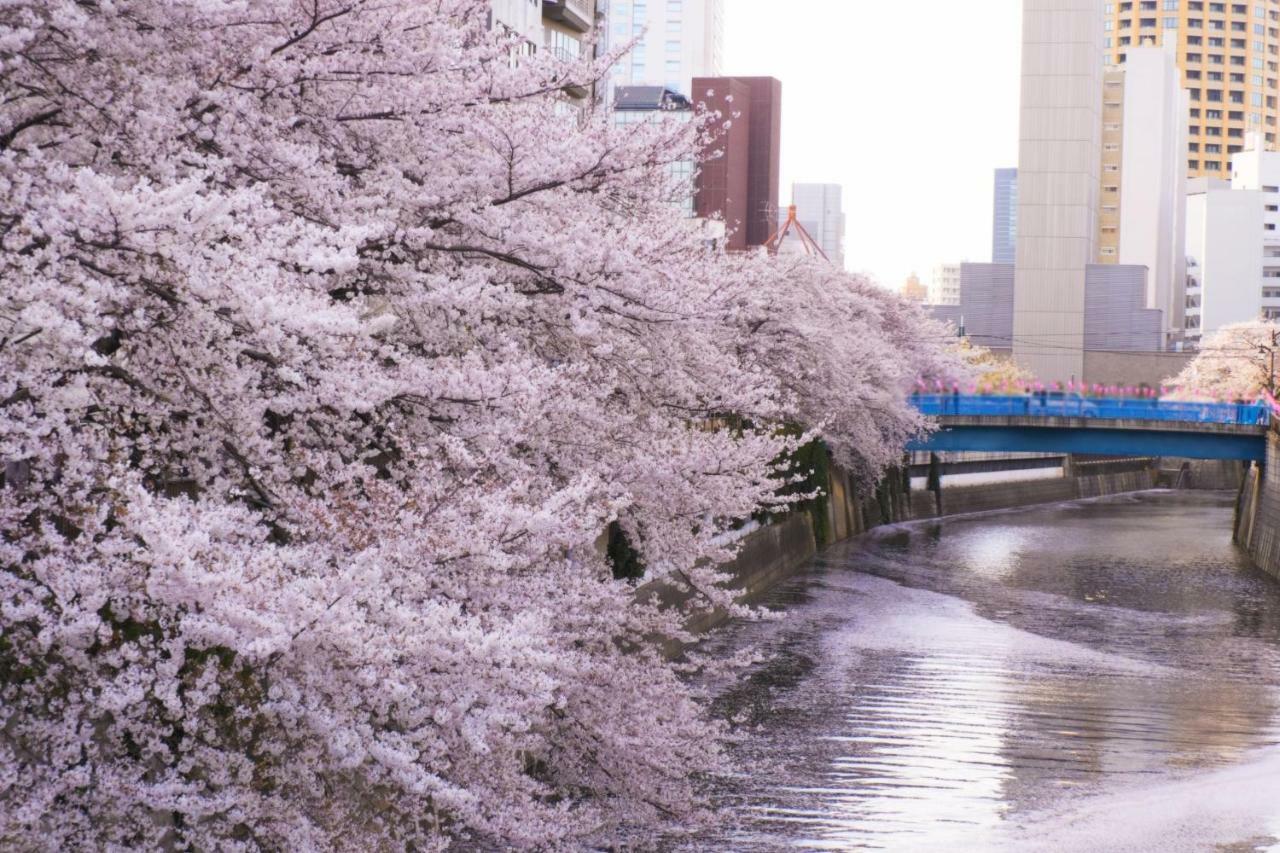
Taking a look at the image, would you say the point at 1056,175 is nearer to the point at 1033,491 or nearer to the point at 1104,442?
the point at 1033,491

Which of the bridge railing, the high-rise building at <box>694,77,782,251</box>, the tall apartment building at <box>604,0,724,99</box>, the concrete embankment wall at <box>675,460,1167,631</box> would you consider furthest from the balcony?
the tall apartment building at <box>604,0,724,99</box>

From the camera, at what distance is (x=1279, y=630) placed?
40094 millimetres

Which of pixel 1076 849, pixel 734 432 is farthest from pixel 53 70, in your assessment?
pixel 734 432

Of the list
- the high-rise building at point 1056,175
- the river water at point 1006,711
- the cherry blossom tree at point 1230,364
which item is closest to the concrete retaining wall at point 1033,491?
the cherry blossom tree at point 1230,364

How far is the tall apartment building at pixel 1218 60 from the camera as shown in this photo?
612 ft

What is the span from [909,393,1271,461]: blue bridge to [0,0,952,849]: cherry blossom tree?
50037 millimetres

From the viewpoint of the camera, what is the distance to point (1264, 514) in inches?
2255

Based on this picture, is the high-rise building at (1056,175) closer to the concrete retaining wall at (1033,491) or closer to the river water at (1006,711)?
the concrete retaining wall at (1033,491)

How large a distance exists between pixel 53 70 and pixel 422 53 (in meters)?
2.87

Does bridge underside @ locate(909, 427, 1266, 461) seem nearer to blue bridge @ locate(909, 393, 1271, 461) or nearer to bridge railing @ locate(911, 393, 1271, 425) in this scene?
blue bridge @ locate(909, 393, 1271, 461)

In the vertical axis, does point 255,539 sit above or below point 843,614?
above

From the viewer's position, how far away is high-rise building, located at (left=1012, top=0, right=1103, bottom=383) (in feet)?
310

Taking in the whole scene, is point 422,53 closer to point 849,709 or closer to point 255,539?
point 255,539

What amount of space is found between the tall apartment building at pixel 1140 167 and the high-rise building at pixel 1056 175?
36.5 meters
